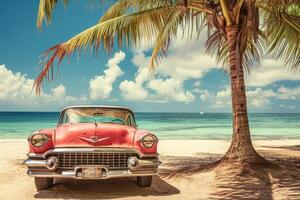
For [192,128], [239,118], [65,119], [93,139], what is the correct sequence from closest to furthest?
[93,139] < [65,119] < [239,118] < [192,128]

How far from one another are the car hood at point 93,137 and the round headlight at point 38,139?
0.51ft

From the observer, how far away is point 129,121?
751cm

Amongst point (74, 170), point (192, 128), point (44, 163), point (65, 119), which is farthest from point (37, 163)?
point (192, 128)

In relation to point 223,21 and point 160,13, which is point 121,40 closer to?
point 160,13

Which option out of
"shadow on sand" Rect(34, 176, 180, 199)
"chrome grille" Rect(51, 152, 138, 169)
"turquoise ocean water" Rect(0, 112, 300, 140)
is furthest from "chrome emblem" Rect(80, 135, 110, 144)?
"turquoise ocean water" Rect(0, 112, 300, 140)

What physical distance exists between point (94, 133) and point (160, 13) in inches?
187

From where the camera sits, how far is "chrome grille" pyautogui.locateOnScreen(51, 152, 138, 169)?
593cm

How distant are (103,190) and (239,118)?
3700 mm

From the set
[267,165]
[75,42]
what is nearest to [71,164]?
[75,42]

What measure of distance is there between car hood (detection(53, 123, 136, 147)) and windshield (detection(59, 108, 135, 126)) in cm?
98

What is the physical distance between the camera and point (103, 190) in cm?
667

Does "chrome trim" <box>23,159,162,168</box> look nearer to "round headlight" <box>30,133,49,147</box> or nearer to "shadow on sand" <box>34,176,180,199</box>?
"round headlight" <box>30,133,49,147</box>

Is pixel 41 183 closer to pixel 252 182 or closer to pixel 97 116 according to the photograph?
pixel 97 116

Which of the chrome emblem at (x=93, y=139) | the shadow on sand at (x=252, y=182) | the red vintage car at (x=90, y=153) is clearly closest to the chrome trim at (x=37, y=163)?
the red vintage car at (x=90, y=153)
